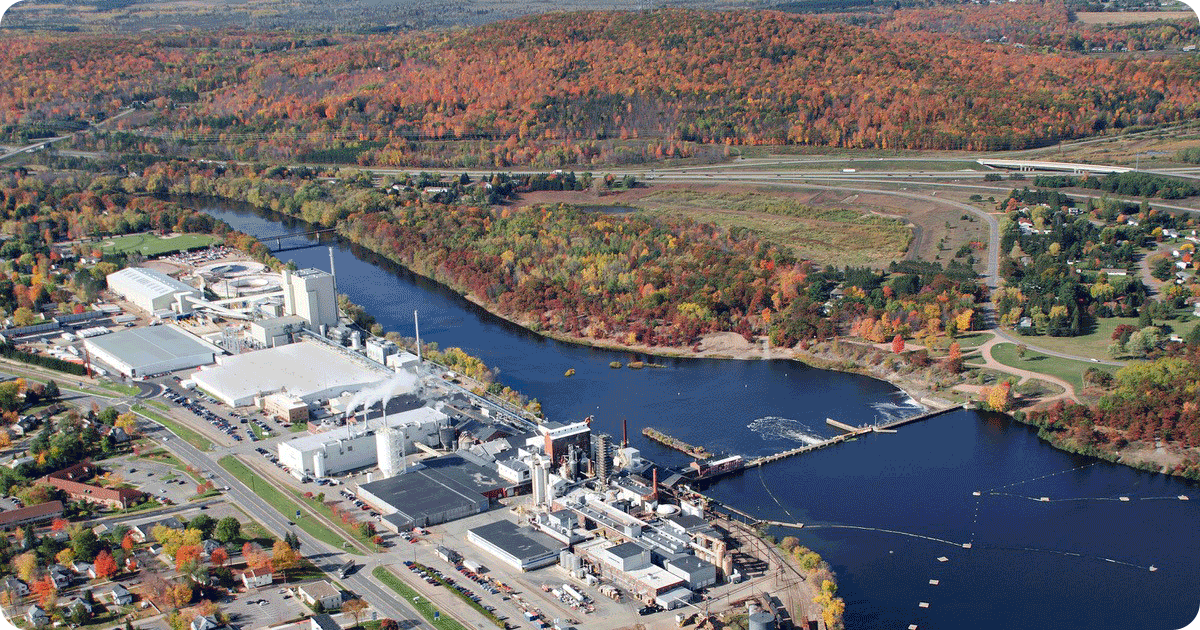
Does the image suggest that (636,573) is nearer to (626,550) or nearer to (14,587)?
(626,550)

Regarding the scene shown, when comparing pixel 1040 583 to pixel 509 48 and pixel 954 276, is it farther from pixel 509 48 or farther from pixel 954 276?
pixel 509 48

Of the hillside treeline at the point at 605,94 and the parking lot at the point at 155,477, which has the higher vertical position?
the hillside treeline at the point at 605,94

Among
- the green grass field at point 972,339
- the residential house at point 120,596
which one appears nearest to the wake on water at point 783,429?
the green grass field at point 972,339

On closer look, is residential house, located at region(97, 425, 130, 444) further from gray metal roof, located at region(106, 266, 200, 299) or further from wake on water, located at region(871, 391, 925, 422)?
wake on water, located at region(871, 391, 925, 422)

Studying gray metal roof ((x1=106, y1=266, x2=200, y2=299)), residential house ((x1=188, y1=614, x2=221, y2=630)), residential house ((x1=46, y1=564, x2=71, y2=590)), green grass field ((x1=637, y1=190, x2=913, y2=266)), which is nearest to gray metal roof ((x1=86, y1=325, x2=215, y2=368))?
gray metal roof ((x1=106, y1=266, x2=200, y2=299))

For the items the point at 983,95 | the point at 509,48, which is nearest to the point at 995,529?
the point at 983,95

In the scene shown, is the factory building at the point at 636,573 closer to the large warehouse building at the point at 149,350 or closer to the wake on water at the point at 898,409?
the wake on water at the point at 898,409

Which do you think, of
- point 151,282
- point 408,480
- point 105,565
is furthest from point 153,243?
point 105,565
